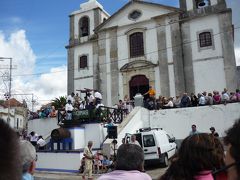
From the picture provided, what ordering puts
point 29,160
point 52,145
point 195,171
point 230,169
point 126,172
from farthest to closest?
point 52,145 → point 126,172 → point 29,160 → point 195,171 → point 230,169

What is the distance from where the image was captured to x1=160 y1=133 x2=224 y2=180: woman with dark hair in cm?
252

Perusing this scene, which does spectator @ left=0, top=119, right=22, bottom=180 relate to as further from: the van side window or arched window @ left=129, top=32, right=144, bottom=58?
arched window @ left=129, top=32, right=144, bottom=58

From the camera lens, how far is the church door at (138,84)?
2774cm

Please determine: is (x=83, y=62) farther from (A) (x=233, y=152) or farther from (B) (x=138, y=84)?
(A) (x=233, y=152)

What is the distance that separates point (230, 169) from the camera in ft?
5.93

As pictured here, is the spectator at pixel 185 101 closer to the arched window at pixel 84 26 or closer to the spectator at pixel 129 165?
the arched window at pixel 84 26

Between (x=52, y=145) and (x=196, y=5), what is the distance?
675 inches

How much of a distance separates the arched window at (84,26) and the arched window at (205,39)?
38.5 feet

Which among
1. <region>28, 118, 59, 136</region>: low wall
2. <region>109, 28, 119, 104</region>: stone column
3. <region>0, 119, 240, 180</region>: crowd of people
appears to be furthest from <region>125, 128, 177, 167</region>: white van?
<region>109, 28, 119, 104</region>: stone column

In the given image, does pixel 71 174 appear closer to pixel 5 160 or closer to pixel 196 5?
pixel 5 160

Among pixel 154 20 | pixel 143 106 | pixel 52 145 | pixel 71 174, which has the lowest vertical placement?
pixel 71 174

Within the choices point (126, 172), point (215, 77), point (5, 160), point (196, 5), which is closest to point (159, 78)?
point (215, 77)

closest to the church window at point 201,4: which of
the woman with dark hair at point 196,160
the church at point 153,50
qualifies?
the church at point 153,50

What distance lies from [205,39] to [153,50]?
445 cm
